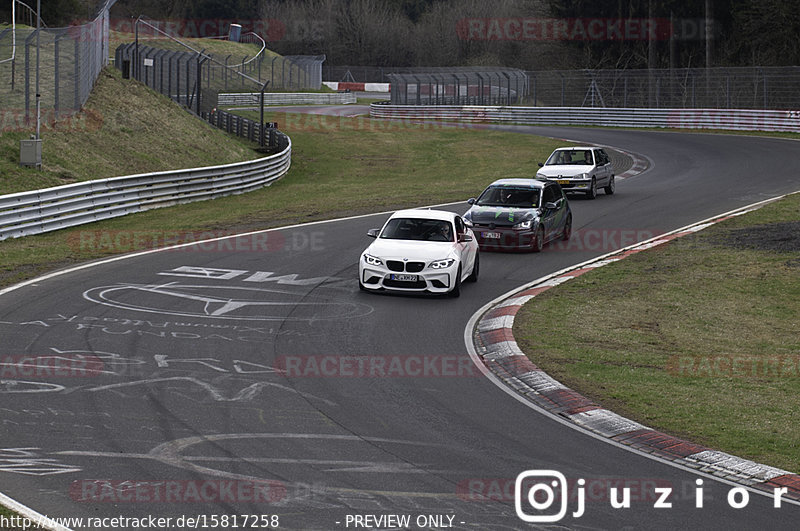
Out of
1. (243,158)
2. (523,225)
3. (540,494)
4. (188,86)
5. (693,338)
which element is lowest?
(540,494)

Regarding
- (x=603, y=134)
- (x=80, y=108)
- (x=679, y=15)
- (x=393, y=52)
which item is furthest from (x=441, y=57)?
(x=80, y=108)

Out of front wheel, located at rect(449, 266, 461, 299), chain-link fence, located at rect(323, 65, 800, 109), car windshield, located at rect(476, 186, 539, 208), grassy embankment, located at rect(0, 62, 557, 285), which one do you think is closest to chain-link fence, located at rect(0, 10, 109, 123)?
grassy embankment, located at rect(0, 62, 557, 285)

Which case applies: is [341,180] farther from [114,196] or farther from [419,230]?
[419,230]

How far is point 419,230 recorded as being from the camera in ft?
58.6

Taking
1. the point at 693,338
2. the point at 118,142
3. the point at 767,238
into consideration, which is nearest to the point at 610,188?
the point at 767,238

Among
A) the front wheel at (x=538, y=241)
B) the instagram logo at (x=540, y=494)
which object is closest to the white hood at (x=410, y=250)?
the front wheel at (x=538, y=241)

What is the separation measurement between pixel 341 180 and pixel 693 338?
2630 cm

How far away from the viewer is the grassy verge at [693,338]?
1020 centimetres

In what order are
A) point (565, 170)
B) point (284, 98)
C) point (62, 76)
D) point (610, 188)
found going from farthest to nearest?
point (284, 98) → point (62, 76) → point (610, 188) → point (565, 170)

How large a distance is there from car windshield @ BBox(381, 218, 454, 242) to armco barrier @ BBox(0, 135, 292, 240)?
8.88 m

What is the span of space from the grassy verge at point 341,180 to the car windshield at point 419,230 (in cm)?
632

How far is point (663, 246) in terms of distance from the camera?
2227 centimetres

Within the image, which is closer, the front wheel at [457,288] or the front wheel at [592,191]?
the front wheel at [457,288]

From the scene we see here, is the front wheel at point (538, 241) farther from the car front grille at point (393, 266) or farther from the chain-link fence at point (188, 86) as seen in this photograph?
the chain-link fence at point (188, 86)
